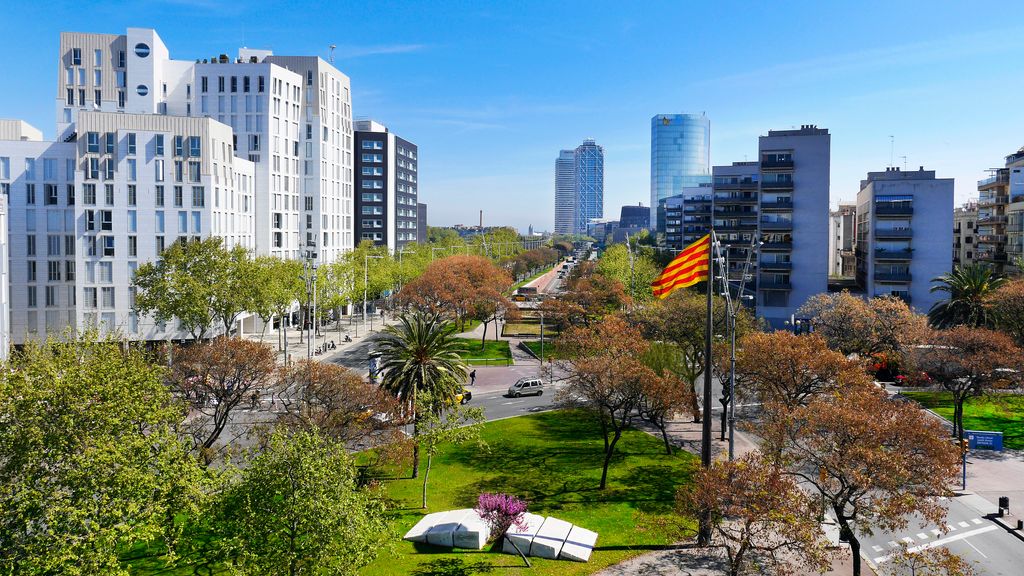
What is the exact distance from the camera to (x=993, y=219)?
91250mm

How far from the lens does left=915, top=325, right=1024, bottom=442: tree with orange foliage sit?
3975cm

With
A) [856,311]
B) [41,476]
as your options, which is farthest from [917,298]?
[41,476]

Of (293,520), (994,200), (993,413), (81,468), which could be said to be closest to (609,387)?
(293,520)

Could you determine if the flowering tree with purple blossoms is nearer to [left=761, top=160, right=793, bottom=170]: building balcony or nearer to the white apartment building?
the white apartment building

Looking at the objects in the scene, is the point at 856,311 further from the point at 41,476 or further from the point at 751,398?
the point at 41,476

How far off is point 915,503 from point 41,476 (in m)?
26.9

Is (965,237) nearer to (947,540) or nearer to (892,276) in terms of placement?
(892,276)

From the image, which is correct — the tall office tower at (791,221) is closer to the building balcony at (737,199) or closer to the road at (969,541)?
the building balcony at (737,199)

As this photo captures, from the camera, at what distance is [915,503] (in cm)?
2117

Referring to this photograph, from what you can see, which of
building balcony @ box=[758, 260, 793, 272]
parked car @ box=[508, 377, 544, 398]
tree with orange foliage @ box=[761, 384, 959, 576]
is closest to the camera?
tree with orange foliage @ box=[761, 384, 959, 576]

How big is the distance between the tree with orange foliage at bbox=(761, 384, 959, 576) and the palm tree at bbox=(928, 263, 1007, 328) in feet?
126

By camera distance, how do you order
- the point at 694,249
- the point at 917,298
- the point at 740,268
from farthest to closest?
the point at 740,268 → the point at 917,298 → the point at 694,249

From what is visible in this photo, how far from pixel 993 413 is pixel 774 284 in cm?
3773

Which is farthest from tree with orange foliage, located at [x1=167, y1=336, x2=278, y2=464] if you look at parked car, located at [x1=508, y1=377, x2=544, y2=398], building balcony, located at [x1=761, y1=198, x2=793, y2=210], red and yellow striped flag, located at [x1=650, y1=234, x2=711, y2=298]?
building balcony, located at [x1=761, y1=198, x2=793, y2=210]
